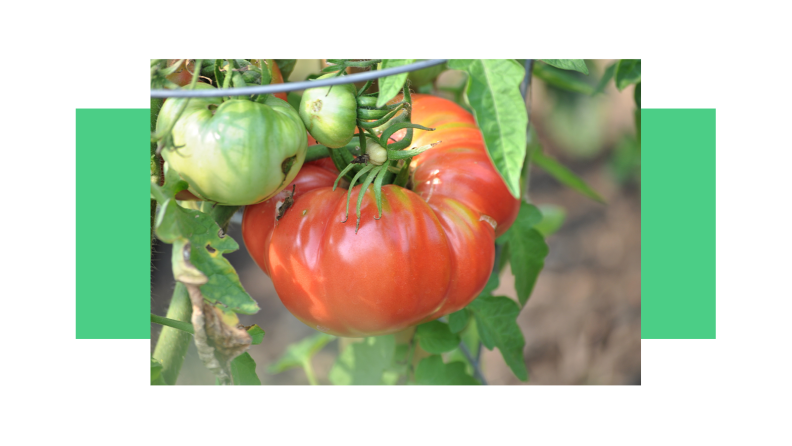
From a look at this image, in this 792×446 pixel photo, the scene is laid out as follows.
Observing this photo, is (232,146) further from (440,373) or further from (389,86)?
(440,373)

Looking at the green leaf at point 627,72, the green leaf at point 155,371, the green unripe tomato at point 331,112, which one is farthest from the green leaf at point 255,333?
the green leaf at point 627,72

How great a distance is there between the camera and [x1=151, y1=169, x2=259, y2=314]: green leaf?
1.88 ft

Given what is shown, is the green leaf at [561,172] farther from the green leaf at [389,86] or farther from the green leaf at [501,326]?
the green leaf at [389,86]

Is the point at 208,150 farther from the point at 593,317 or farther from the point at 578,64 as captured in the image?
the point at 593,317

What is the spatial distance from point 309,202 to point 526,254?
45cm

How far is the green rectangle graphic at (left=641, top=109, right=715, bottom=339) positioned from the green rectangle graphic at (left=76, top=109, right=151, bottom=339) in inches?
27.1

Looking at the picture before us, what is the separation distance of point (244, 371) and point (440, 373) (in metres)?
0.31

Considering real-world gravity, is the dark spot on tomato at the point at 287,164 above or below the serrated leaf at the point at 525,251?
above

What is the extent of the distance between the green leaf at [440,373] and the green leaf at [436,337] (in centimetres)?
2

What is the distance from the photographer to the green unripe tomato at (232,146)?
0.56m

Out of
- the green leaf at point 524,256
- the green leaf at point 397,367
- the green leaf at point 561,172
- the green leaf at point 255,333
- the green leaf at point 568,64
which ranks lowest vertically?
the green leaf at point 397,367

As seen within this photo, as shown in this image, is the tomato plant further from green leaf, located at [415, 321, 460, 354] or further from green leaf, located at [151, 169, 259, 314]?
green leaf, located at [415, 321, 460, 354]

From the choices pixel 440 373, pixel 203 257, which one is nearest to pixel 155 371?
pixel 203 257
